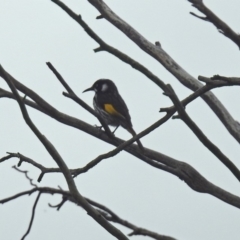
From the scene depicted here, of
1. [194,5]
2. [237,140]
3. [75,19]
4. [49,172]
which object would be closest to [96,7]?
[237,140]

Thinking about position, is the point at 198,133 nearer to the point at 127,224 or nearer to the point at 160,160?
the point at 127,224

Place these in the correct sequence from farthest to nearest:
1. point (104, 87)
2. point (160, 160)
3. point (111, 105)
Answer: point (104, 87), point (111, 105), point (160, 160)

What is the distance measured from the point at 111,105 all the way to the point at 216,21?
5.30m

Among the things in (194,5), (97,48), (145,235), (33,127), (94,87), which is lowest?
(145,235)

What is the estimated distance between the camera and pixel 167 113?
325 cm

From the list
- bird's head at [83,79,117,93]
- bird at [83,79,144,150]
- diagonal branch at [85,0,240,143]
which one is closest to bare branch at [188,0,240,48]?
diagonal branch at [85,0,240,143]

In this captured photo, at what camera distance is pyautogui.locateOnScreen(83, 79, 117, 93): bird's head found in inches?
355

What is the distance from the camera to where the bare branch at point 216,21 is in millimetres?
2917

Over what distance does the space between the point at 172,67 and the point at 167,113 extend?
2339mm

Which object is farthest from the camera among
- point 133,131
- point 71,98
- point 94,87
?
point 94,87

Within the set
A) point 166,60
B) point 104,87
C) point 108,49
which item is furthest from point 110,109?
point 108,49

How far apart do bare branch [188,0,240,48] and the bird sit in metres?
4.33

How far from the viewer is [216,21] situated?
3041 mm

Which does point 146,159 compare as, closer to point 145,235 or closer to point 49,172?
point 49,172
